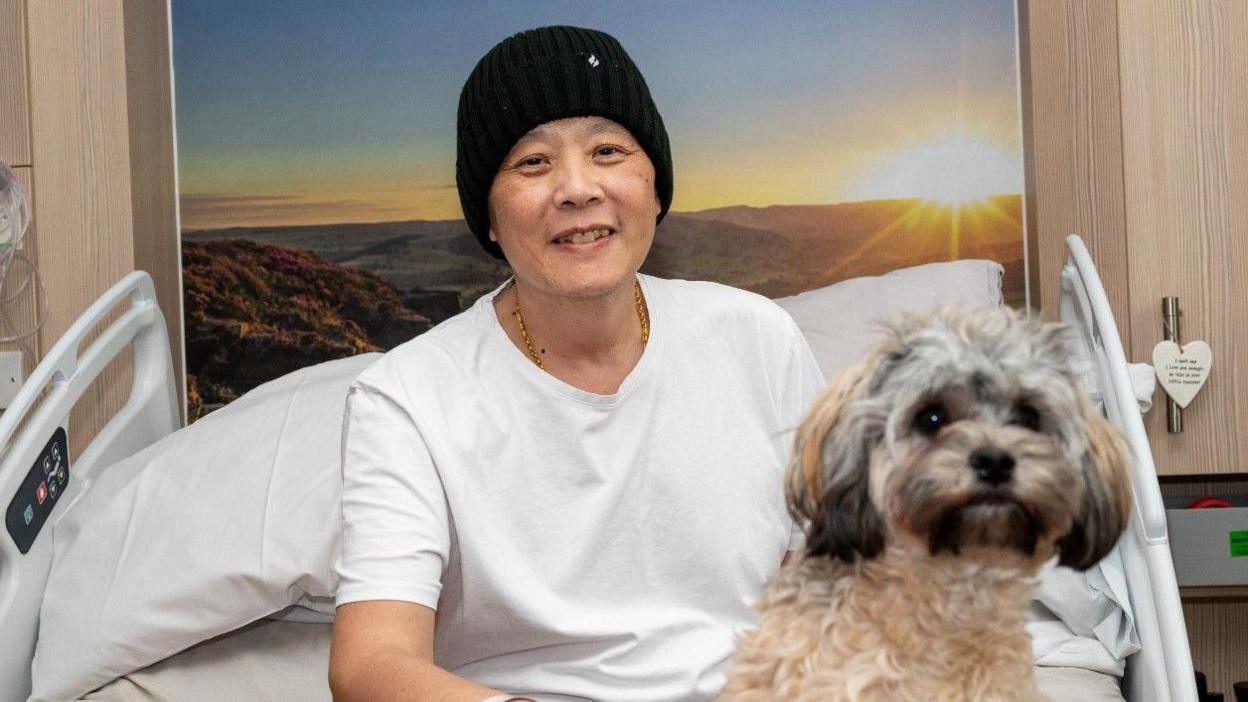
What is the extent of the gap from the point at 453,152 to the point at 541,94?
1468 millimetres

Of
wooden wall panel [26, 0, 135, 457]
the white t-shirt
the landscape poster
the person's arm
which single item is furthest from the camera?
the landscape poster

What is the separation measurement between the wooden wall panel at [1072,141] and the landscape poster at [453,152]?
0.22 ft

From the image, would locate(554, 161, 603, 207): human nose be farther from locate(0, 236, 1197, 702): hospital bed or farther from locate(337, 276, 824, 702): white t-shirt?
locate(0, 236, 1197, 702): hospital bed

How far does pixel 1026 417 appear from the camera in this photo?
1.26 metres

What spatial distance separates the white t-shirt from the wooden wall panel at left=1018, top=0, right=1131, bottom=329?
1350 millimetres

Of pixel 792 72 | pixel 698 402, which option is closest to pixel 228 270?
pixel 792 72

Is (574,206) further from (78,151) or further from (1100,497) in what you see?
(78,151)

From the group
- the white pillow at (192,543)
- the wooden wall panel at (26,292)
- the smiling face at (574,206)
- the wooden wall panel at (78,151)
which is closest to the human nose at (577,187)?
the smiling face at (574,206)

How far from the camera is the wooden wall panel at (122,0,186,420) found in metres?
3.07

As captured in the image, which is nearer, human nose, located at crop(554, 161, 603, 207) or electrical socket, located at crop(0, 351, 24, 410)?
human nose, located at crop(554, 161, 603, 207)

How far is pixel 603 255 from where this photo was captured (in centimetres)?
186

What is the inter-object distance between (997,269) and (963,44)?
2.09ft

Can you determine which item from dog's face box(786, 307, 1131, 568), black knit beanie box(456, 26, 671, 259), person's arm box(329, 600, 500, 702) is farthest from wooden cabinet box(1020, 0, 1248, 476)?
person's arm box(329, 600, 500, 702)

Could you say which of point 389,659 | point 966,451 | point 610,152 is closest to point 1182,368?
point 610,152
